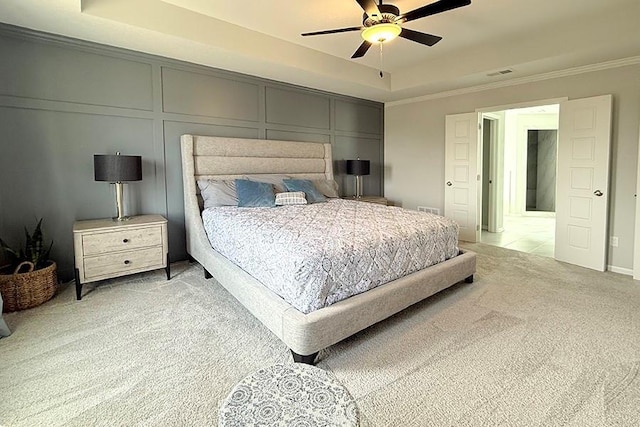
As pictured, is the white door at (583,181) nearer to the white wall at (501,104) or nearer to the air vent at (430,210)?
the white wall at (501,104)

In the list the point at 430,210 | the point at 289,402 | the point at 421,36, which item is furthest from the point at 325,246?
the point at 430,210

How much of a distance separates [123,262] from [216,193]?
124 centimetres

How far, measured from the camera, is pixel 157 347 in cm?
235

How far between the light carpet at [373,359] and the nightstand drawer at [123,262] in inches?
9.1

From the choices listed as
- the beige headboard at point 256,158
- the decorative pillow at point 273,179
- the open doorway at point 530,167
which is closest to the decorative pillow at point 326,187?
the beige headboard at point 256,158

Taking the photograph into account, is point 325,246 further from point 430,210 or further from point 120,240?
point 430,210

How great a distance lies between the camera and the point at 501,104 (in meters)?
4.98

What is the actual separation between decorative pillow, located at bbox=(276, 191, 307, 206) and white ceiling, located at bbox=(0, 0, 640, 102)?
163cm

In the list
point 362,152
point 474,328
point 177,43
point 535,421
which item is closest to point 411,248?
point 474,328

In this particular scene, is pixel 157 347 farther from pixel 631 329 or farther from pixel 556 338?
pixel 631 329

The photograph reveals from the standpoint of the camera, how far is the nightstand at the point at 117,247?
3.14 m

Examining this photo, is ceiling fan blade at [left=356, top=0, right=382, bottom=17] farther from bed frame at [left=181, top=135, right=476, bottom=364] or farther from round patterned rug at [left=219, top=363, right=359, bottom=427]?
round patterned rug at [left=219, top=363, right=359, bottom=427]

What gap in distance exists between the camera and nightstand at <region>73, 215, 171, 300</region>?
3.14m

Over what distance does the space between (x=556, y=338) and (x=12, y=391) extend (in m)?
3.50
